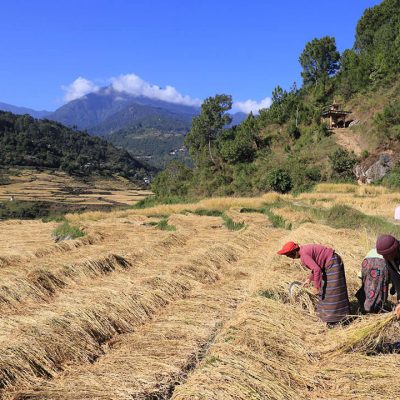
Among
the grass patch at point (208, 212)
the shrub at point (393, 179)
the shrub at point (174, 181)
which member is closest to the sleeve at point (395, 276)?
the grass patch at point (208, 212)

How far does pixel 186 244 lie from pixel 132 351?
7.93 m

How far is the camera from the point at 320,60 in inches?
2080

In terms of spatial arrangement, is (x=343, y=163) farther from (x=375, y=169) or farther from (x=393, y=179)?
(x=393, y=179)

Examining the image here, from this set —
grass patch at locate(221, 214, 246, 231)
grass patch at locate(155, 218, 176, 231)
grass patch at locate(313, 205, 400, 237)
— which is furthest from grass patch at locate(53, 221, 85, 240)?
grass patch at locate(313, 205, 400, 237)

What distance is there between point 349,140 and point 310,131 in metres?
4.84

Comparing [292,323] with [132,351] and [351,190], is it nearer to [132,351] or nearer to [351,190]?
[132,351]

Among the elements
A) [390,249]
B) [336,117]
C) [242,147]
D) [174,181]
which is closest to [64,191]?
[174,181]

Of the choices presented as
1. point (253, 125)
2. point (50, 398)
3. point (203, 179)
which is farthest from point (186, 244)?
point (253, 125)

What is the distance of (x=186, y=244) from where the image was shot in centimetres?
1277

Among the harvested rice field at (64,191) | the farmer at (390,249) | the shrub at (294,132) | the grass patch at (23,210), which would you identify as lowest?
the grass patch at (23,210)

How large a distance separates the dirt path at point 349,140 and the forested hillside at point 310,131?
25 cm

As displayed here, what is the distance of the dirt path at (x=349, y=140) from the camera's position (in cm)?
3423

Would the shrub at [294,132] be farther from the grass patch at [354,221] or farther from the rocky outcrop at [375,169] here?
the grass patch at [354,221]

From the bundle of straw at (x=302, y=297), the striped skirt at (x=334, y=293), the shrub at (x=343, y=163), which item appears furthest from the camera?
the shrub at (x=343, y=163)
